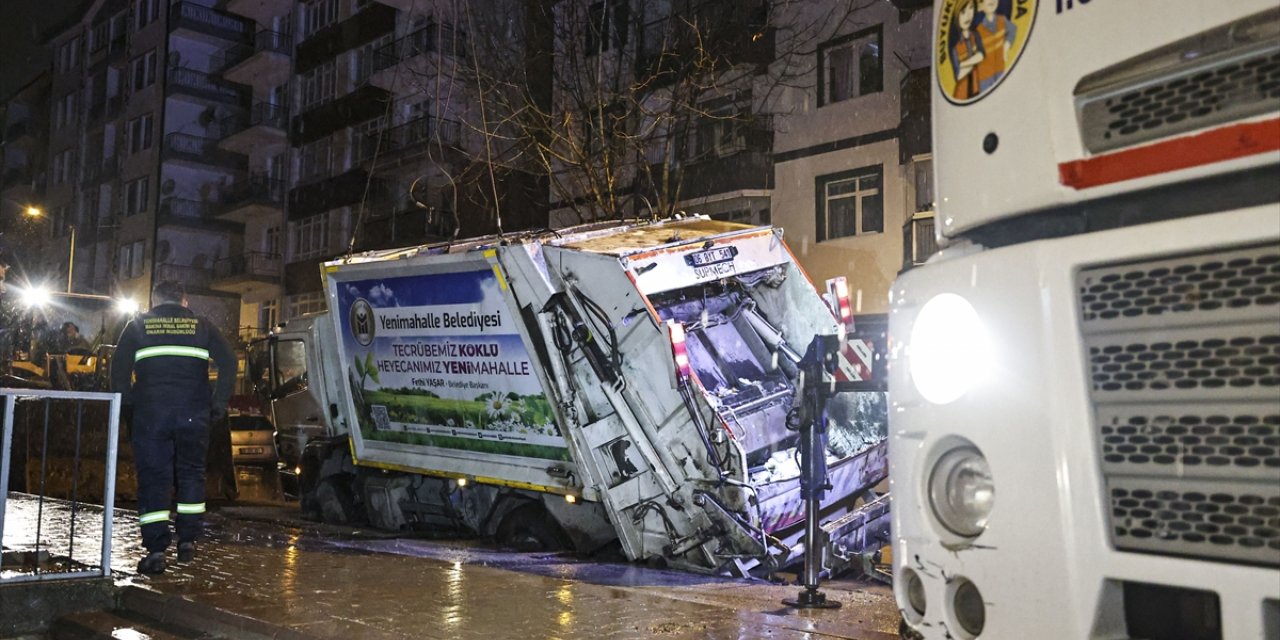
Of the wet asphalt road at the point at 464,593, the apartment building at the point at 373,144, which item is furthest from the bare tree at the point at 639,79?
the wet asphalt road at the point at 464,593

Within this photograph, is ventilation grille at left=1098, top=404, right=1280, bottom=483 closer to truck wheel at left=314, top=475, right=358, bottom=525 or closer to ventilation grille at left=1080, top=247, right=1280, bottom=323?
ventilation grille at left=1080, top=247, right=1280, bottom=323

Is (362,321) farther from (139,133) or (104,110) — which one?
(104,110)

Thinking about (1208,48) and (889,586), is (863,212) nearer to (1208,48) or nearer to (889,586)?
(889,586)

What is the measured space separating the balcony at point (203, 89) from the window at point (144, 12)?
142 inches

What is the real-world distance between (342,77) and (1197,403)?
3371cm

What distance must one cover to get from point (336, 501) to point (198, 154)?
33.2 m

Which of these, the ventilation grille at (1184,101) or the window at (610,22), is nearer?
the ventilation grille at (1184,101)

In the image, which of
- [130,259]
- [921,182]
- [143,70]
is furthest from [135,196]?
[921,182]

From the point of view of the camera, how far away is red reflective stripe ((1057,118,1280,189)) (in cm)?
198

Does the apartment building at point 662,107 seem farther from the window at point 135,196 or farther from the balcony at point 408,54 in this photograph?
the window at point 135,196

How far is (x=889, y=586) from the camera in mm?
6590

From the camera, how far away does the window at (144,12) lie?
140 ft

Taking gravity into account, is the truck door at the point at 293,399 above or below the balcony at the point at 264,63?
below

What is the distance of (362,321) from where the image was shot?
387 inches
